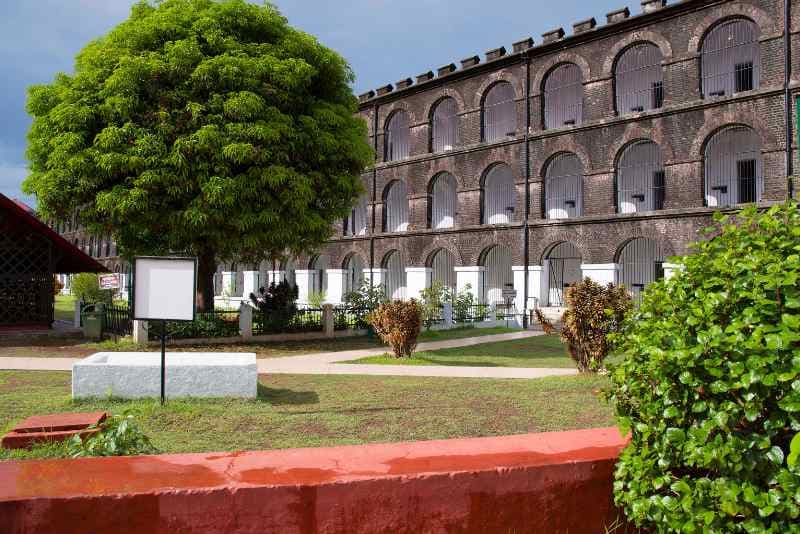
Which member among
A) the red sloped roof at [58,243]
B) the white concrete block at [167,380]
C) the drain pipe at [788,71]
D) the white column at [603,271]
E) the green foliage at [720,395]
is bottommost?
the white concrete block at [167,380]

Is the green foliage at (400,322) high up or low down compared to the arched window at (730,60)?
down

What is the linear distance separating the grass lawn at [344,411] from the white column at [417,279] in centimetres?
1974

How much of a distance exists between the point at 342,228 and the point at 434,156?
24.8 feet

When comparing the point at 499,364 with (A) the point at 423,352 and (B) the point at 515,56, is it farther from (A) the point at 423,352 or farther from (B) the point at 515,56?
(B) the point at 515,56

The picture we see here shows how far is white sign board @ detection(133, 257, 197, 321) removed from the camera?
782 cm

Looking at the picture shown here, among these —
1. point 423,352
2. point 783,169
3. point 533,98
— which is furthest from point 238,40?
point 783,169

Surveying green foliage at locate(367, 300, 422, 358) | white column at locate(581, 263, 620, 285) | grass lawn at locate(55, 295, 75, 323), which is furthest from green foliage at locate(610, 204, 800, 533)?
grass lawn at locate(55, 295, 75, 323)

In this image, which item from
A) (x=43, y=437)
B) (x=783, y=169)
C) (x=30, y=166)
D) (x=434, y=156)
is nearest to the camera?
(x=43, y=437)

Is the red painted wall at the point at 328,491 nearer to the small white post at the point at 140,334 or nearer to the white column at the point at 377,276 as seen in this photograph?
the small white post at the point at 140,334

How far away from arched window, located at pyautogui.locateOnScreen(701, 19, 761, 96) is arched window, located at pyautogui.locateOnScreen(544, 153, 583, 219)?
18.7ft

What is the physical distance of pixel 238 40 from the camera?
17.1 m

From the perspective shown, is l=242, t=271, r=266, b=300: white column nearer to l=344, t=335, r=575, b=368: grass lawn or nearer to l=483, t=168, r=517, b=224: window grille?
l=483, t=168, r=517, b=224: window grille

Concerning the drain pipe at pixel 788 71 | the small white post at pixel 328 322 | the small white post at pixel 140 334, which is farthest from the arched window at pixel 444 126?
Result: the small white post at pixel 140 334

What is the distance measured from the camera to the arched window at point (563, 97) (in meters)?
26.2
